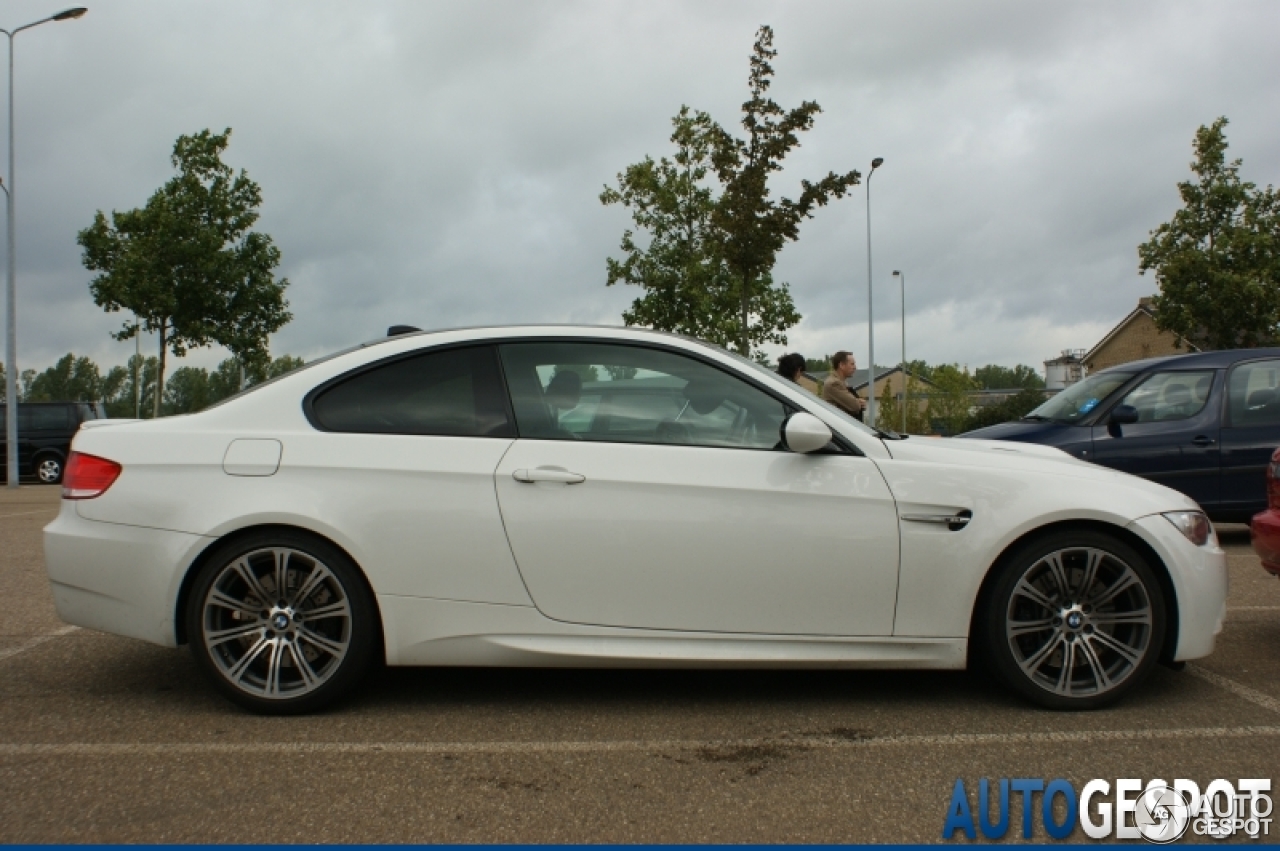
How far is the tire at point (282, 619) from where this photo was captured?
395cm

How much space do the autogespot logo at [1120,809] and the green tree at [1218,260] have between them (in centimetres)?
2835

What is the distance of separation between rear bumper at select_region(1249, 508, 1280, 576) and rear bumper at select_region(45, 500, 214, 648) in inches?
181

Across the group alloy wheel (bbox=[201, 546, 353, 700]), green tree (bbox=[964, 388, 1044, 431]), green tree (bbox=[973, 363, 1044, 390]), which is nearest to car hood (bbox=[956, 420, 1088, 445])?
alloy wheel (bbox=[201, 546, 353, 700])

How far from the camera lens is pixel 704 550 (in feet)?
12.8

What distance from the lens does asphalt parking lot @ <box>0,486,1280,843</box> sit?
9.82 feet

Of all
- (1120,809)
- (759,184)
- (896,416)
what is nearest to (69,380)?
(896,416)

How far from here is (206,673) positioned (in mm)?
4020

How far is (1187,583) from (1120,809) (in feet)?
4.03

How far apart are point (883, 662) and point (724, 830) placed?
127cm

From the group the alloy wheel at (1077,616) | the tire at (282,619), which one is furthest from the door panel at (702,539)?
the tire at (282,619)

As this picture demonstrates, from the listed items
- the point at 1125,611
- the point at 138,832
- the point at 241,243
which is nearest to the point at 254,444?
the point at 138,832

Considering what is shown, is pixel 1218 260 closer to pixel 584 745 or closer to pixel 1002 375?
pixel 584 745

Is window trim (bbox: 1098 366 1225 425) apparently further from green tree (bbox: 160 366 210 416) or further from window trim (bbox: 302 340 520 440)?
green tree (bbox: 160 366 210 416)

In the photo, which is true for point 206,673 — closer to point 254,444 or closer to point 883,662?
point 254,444
